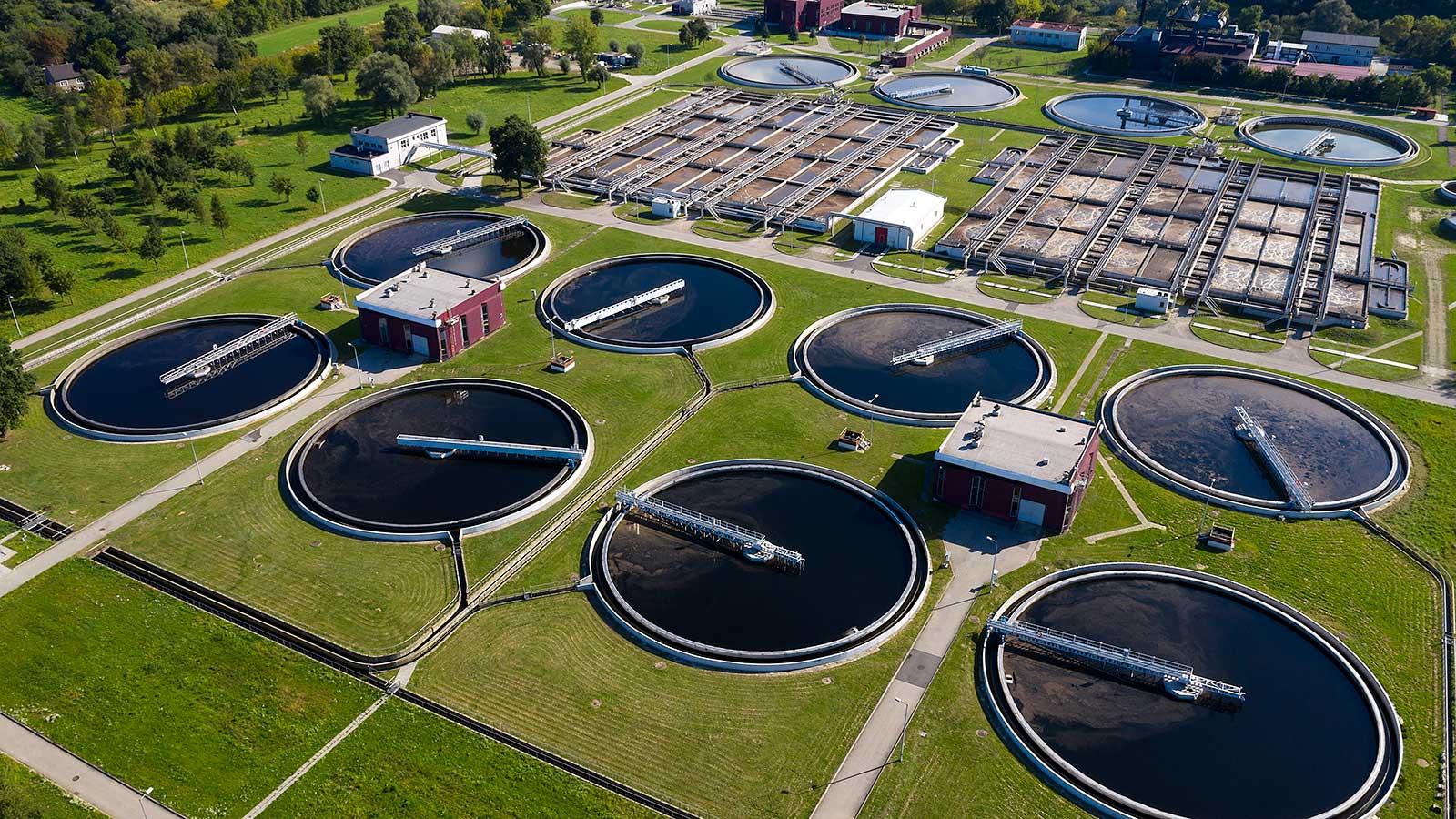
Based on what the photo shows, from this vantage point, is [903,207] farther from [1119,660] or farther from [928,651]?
[1119,660]

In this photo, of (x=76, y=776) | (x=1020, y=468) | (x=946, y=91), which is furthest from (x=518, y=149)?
(x=76, y=776)

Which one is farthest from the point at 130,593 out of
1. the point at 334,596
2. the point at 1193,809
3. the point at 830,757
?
the point at 1193,809

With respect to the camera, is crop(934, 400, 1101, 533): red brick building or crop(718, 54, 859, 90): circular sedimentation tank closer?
crop(934, 400, 1101, 533): red brick building

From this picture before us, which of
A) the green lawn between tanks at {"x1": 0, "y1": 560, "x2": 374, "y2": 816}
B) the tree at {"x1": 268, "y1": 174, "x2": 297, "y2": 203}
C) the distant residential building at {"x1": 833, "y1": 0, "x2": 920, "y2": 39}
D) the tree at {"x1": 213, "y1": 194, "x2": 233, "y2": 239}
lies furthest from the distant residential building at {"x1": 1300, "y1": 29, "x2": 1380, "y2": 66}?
the green lawn between tanks at {"x1": 0, "y1": 560, "x2": 374, "y2": 816}

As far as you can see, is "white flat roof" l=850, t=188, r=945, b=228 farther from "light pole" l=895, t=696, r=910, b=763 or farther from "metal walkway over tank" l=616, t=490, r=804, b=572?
"light pole" l=895, t=696, r=910, b=763

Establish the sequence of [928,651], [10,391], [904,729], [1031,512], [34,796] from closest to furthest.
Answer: [34,796]
[904,729]
[928,651]
[1031,512]
[10,391]

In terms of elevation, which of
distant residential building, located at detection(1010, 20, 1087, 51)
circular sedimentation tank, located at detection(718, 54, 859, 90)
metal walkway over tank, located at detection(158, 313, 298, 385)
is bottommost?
metal walkway over tank, located at detection(158, 313, 298, 385)

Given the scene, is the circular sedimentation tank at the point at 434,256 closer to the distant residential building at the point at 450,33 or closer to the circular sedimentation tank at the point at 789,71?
the circular sedimentation tank at the point at 789,71
